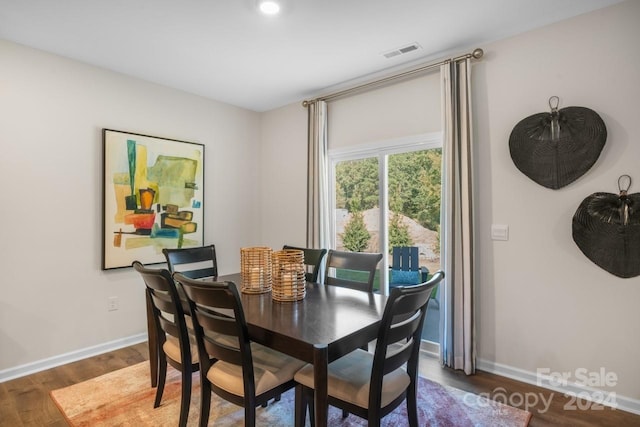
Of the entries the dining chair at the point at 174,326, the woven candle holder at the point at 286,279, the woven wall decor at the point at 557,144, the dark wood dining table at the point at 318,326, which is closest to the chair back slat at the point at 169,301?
the dining chair at the point at 174,326

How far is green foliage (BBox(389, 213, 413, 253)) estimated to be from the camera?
128 inches

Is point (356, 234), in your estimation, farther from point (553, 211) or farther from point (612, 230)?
point (612, 230)

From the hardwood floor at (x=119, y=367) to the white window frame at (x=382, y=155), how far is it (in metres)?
1.05

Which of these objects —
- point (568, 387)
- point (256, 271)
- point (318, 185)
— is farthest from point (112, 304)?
point (568, 387)

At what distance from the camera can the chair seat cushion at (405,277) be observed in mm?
3193

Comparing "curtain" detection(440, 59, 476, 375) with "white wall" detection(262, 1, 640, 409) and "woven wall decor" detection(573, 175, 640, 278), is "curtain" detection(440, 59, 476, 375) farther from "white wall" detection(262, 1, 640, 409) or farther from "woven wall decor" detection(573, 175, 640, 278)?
"woven wall decor" detection(573, 175, 640, 278)

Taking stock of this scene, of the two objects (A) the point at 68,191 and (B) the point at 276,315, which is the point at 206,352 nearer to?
(B) the point at 276,315

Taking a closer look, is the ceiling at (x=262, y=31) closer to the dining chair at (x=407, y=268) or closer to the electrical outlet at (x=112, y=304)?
the dining chair at (x=407, y=268)

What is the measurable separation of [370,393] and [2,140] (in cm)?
317

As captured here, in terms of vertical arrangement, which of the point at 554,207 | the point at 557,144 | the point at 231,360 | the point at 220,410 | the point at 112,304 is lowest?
the point at 220,410

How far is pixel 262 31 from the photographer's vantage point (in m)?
2.47

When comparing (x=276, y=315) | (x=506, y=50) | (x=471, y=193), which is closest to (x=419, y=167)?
(x=471, y=193)

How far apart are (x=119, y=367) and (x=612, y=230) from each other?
147 inches

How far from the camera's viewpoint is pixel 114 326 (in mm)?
3178
